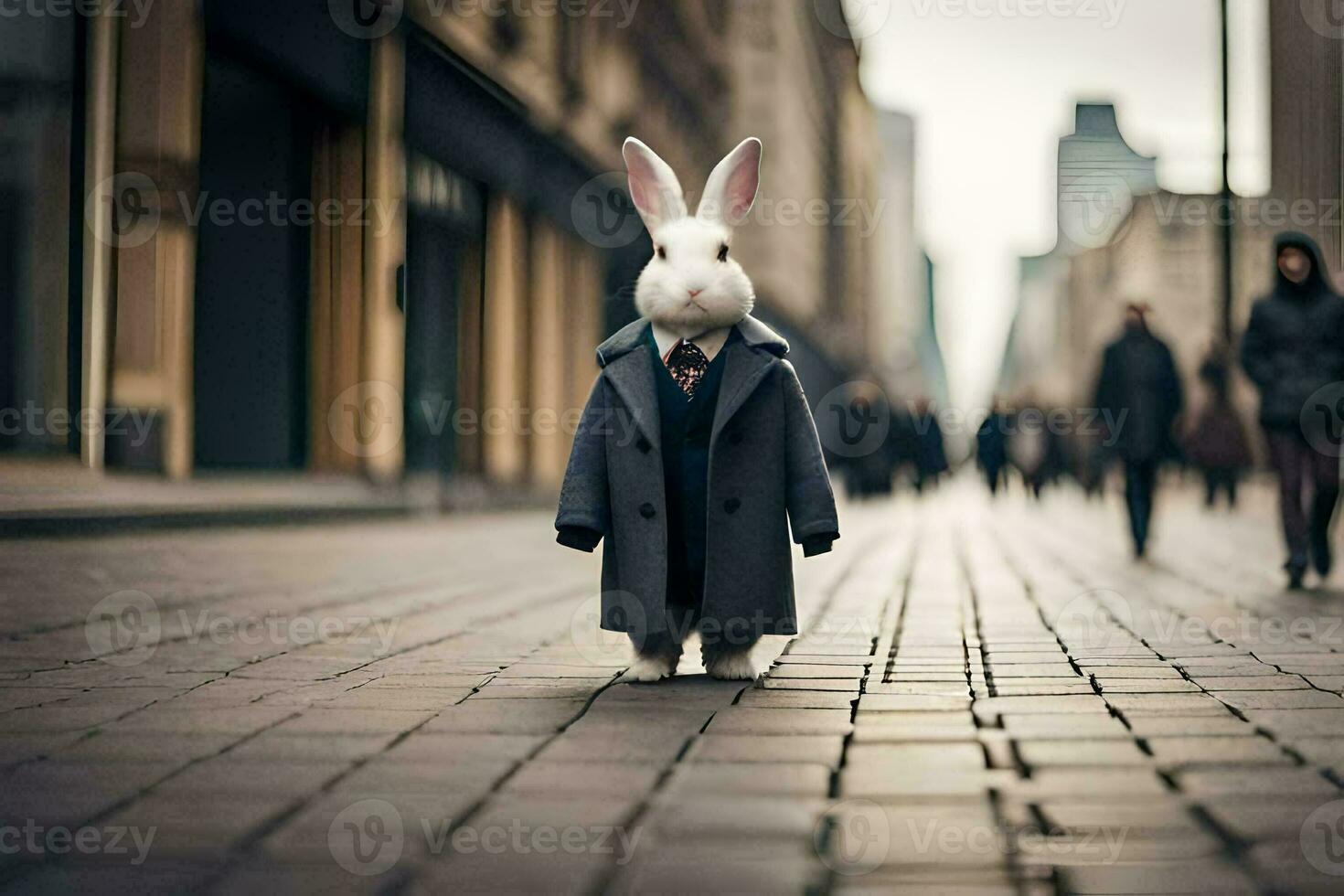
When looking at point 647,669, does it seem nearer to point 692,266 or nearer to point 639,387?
point 639,387

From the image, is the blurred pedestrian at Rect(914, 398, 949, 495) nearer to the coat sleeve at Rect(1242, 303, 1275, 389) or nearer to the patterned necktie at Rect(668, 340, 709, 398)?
the coat sleeve at Rect(1242, 303, 1275, 389)

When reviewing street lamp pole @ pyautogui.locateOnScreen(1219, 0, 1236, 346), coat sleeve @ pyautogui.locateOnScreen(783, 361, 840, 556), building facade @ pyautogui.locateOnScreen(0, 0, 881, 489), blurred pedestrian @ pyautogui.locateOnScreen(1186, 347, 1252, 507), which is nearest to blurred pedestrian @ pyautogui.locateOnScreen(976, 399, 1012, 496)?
blurred pedestrian @ pyautogui.locateOnScreen(1186, 347, 1252, 507)

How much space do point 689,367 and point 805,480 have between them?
0.52 m

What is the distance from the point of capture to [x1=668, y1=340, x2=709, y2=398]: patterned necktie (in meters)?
5.06

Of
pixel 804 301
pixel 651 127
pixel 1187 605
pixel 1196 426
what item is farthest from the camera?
pixel 804 301

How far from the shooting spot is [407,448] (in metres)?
16.1

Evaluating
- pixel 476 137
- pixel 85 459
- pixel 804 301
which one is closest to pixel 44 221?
pixel 85 459

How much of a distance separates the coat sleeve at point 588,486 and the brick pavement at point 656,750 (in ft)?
1.63

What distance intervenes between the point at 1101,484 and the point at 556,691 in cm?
2160

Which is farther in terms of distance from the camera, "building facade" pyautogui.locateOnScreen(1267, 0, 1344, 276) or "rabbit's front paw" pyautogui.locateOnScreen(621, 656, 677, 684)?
"building facade" pyautogui.locateOnScreen(1267, 0, 1344, 276)

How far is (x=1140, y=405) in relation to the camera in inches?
451

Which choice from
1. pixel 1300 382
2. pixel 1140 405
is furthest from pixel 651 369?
pixel 1140 405

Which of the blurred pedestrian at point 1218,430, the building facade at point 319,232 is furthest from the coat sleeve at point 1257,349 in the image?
the blurred pedestrian at point 1218,430

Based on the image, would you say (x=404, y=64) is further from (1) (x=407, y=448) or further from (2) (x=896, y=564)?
(2) (x=896, y=564)
